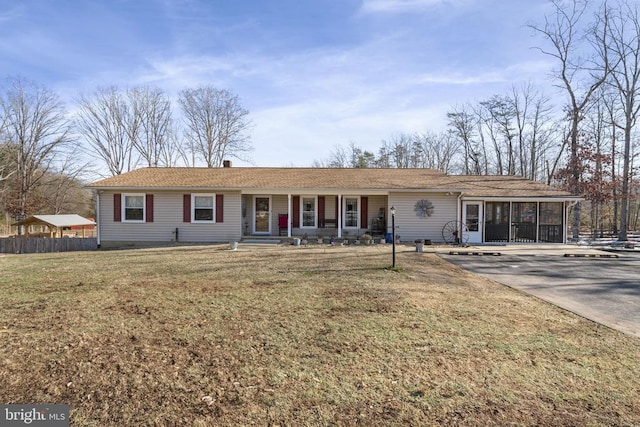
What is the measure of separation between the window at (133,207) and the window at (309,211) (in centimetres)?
714

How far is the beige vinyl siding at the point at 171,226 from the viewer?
15422mm

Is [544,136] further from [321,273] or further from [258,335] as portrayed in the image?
[258,335]

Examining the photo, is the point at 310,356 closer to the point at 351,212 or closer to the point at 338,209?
the point at 338,209

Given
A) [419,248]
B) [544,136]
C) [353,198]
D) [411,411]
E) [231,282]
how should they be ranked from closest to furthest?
[411,411]
[231,282]
[419,248]
[353,198]
[544,136]

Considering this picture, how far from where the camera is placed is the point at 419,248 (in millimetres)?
12398

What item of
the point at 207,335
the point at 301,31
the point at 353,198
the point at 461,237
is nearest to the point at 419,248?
the point at 461,237

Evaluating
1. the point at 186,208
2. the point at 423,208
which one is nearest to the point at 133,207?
the point at 186,208

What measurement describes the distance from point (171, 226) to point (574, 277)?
14.5 meters

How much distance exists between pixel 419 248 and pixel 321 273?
5407 millimetres

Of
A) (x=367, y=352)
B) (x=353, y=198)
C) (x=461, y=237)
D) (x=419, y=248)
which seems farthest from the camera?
(x=353, y=198)

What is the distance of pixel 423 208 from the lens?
1546 cm

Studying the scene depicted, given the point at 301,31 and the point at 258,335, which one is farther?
the point at 301,31

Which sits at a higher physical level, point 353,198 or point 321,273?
point 353,198

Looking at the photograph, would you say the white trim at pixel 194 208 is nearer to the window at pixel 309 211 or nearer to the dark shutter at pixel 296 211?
the dark shutter at pixel 296 211
